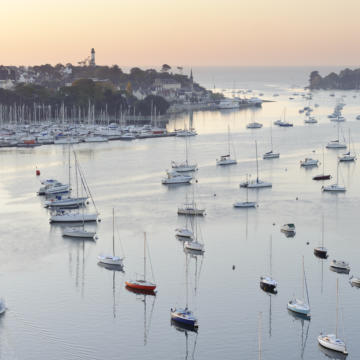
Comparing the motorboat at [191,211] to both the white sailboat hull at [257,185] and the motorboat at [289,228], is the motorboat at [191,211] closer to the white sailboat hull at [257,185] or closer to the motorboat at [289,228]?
the motorboat at [289,228]

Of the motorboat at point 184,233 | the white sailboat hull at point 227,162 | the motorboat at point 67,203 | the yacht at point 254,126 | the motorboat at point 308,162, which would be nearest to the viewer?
the motorboat at point 184,233

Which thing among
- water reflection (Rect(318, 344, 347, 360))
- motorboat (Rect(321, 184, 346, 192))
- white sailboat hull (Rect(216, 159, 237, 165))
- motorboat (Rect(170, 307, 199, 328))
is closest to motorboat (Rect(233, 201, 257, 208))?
motorboat (Rect(321, 184, 346, 192))

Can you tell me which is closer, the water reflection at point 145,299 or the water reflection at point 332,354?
the water reflection at point 332,354

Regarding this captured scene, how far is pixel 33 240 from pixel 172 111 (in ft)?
146

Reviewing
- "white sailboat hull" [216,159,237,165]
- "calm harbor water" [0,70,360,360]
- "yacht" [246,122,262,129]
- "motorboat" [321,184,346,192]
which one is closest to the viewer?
"calm harbor water" [0,70,360,360]

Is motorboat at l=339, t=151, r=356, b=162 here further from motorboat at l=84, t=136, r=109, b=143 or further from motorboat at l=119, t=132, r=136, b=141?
motorboat at l=84, t=136, r=109, b=143

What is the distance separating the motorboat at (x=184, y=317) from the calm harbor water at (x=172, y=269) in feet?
0.55

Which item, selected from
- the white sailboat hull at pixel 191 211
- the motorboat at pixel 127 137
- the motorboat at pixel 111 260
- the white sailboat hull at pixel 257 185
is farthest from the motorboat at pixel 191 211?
the motorboat at pixel 127 137

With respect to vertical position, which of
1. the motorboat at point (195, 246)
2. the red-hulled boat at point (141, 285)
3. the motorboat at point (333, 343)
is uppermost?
the motorboat at point (195, 246)

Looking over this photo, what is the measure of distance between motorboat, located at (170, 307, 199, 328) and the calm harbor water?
0.17m

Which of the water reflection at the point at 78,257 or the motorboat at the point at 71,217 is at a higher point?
the motorboat at the point at 71,217

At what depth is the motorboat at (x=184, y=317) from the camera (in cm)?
1681

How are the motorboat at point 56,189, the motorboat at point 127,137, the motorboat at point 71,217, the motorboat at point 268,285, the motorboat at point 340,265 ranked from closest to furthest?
the motorboat at point 268,285 → the motorboat at point 340,265 → the motorboat at point 71,217 → the motorboat at point 56,189 → the motorboat at point 127,137

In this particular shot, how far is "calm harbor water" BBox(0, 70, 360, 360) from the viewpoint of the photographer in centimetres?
1633
